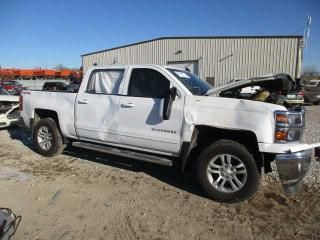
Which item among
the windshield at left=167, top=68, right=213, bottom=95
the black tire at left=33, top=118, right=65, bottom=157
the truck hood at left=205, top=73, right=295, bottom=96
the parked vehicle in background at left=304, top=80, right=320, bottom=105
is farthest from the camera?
the parked vehicle in background at left=304, top=80, right=320, bottom=105

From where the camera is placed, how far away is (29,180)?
541 cm

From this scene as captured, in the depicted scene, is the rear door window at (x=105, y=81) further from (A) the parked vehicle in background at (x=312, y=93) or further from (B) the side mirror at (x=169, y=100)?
(A) the parked vehicle in background at (x=312, y=93)

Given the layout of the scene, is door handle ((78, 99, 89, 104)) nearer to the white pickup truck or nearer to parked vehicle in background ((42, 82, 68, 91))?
the white pickup truck

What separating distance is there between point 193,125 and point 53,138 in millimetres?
3281

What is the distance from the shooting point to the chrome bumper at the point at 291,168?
414cm

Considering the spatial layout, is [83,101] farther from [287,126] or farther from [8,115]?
[8,115]

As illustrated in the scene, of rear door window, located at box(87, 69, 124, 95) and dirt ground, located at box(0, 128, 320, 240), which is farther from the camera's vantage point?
rear door window, located at box(87, 69, 124, 95)

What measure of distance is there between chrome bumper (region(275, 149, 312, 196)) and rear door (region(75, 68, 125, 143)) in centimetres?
274

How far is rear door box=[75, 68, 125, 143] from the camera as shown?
223 inches

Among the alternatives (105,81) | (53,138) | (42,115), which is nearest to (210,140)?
(105,81)

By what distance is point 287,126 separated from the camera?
416cm

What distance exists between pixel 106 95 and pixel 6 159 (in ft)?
9.12

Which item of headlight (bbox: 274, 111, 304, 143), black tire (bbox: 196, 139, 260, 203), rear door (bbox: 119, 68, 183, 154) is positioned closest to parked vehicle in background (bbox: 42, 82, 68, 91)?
rear door (bbox: 119, 68, 183, 154)

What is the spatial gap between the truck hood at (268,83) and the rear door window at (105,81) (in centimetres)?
178
